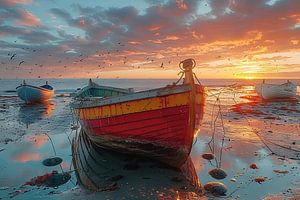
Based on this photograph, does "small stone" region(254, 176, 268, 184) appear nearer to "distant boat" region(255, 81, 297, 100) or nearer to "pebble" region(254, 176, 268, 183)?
"pebble" region(254, 176, 268, 183)

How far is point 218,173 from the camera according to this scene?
821 cm

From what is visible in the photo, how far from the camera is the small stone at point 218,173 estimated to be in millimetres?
8064

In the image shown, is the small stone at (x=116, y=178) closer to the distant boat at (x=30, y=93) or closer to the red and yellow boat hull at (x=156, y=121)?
the red and yellow boat hull at (x=156, y=121)

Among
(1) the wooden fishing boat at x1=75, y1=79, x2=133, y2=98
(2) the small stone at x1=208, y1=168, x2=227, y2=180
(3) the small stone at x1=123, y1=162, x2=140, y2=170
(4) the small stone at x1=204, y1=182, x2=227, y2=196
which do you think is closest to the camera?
(4) the small stone at x1=204, y1=182, x2=227, y2=196

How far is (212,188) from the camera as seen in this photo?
7.07 metres

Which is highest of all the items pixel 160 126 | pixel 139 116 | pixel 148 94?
pixel 148 94

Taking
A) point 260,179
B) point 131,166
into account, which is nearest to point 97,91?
point 131,166

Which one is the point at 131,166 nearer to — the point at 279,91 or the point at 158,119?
the point at 158,119

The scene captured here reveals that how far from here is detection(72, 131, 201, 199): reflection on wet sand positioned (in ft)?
22.9

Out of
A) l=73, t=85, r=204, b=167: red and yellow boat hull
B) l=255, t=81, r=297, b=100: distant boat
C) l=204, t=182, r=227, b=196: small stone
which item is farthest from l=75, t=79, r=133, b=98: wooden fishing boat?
l=255, t=81, r=297, b=100: distant boat

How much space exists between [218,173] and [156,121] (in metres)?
2.53

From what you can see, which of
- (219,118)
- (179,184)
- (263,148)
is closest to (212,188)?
(179,184)

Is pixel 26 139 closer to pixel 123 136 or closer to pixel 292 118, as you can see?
pixel 123 136

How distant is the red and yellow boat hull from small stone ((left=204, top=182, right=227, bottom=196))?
1407 mm
